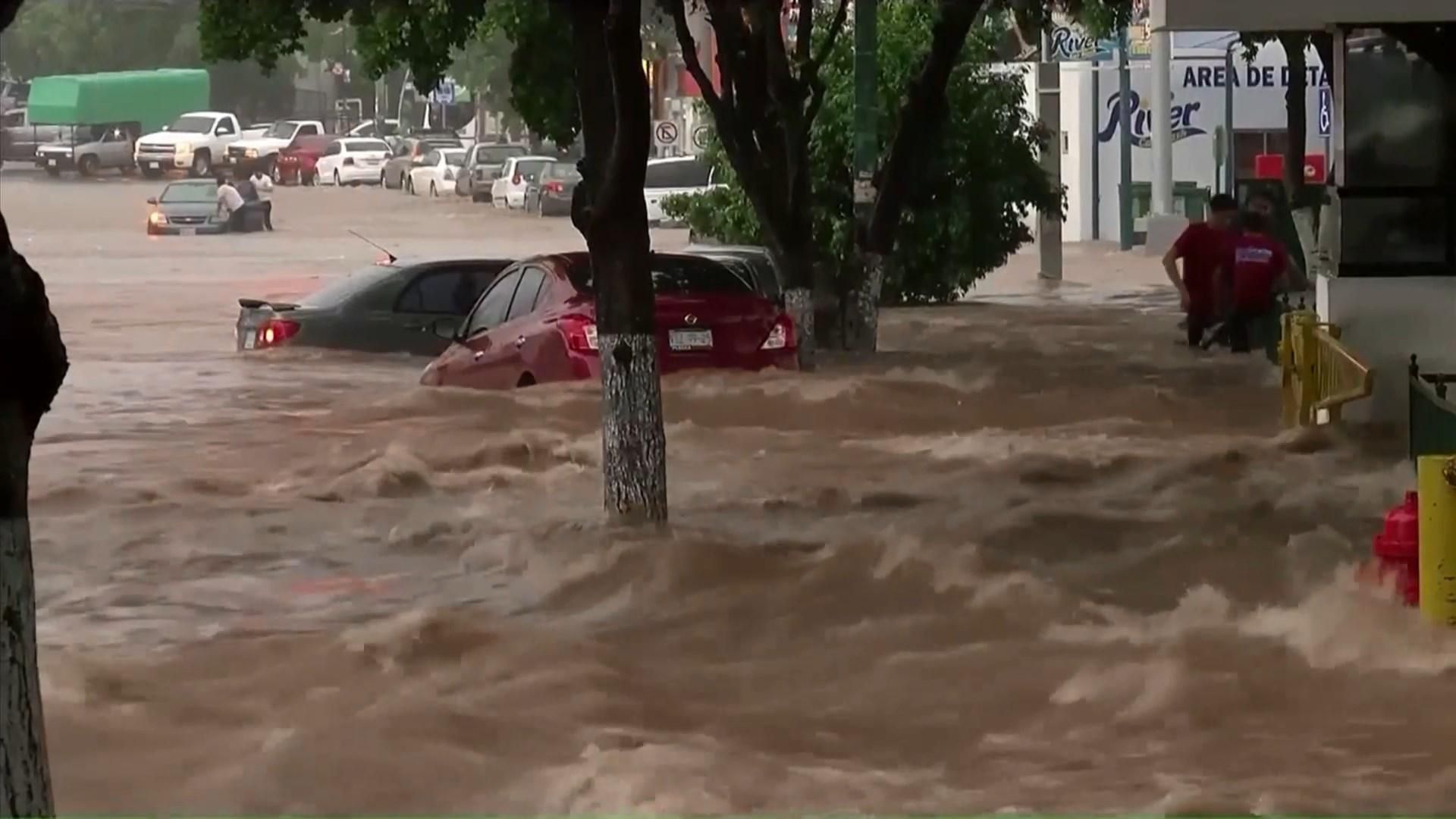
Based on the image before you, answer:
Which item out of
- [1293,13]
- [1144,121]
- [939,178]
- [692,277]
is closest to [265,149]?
[1144,121]

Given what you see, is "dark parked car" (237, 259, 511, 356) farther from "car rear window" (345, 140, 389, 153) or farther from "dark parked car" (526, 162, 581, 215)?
"car rear window" (345, 140, 389, 153)

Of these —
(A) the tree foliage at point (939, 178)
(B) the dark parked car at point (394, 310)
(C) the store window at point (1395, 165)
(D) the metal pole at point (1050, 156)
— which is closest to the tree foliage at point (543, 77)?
(B) the dark parked car at point (394, 310)

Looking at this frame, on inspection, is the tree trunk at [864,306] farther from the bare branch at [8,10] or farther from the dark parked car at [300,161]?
the dark parked car at [300,161]

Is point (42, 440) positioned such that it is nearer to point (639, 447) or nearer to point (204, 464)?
point (204, 464)

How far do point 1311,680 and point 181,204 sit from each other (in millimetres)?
41053

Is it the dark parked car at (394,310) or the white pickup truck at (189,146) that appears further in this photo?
the white pickup truck at (189,146)

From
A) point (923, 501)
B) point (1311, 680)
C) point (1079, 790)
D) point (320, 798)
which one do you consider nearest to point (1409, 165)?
point (923, 501)

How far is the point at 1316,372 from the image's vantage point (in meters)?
15.0

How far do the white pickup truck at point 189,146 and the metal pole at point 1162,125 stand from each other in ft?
106

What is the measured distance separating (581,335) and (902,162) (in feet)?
15.6

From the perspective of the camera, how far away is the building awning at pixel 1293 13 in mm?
13961

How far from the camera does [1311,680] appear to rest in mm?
8633

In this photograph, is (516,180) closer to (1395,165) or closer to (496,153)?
(496,153)

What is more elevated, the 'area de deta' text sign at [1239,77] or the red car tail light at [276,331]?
the 'area de deta' text sign at [1239,77]
